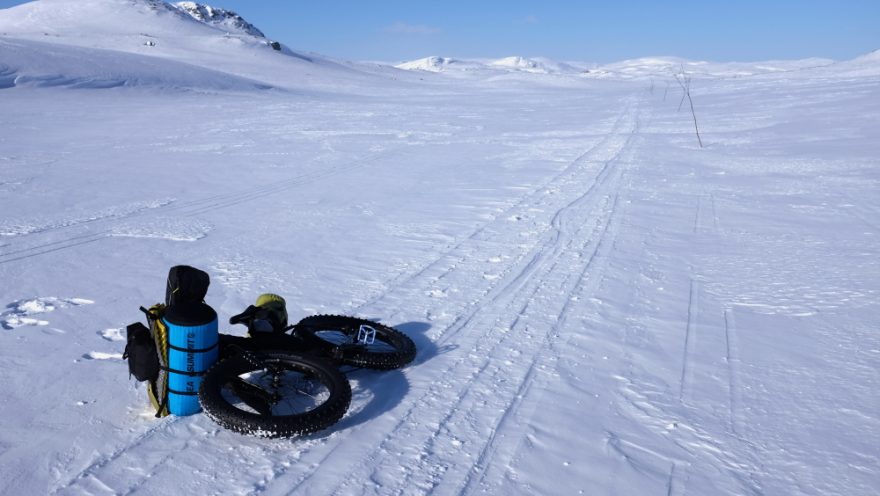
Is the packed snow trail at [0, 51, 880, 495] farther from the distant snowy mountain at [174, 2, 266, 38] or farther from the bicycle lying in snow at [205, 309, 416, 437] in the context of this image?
the distant snowy mountain at [174, 2, 266, 38]

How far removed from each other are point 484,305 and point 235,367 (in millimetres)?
2339

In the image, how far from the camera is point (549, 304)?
17.7 feet

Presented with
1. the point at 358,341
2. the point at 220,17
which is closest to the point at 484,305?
the point at 358,341

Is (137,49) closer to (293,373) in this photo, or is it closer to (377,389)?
(293,373)

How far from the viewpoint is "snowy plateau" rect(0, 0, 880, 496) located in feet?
10.7

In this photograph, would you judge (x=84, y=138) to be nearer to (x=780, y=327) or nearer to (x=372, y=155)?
(x=372, y=155)

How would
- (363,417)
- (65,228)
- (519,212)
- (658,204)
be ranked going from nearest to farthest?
(363,417)
(65,228)
(519,212)
(658,204)

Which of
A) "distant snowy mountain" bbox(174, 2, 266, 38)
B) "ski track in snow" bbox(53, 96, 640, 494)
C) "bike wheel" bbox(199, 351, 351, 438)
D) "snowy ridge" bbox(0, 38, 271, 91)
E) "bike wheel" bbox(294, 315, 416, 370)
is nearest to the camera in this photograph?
"ski track in snow" bbox(53, 96, 640, 494)

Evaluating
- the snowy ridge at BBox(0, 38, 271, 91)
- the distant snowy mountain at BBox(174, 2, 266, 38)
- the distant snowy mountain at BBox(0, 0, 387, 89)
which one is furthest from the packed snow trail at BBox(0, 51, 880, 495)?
Result: the distant snowy mountain at BBox(174, 2, 266, 38)

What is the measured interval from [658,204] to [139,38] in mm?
74164

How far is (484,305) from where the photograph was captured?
5387mm

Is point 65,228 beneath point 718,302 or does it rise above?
beneath

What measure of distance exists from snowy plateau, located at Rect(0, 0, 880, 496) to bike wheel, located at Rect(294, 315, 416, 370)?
13 cm

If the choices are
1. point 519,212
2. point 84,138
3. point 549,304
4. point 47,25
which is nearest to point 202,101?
point 84,138
